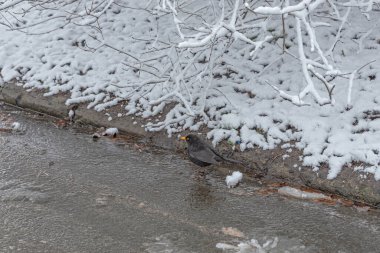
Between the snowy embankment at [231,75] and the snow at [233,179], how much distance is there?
61 cm

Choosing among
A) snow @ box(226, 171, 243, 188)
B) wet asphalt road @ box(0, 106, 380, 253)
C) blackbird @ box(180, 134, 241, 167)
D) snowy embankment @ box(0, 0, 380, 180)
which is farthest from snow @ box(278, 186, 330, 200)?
blackbird @ box(180, 134, 241, 167)

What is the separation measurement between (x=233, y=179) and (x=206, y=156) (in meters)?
0.41

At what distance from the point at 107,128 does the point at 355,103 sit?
11.2 feet

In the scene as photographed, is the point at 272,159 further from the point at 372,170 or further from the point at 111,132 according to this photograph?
the point at 111,132

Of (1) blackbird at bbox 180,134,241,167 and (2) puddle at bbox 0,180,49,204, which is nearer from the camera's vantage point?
(2) puddle at bbox 0,180,49,204

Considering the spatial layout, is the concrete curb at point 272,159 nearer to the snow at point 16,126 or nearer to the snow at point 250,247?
the snow at point 16,126

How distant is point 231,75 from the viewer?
7473 millimetres

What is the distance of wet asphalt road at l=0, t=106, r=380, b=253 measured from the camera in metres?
4.55

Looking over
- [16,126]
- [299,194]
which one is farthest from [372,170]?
[16,126]

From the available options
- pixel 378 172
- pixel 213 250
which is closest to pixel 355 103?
pixel 378 172

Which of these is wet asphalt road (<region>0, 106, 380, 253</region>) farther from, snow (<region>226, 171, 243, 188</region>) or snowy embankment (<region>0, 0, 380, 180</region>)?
snowy embankment (<region>0, 0, 380, 180</region>)

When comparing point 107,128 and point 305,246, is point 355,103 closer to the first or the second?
point 305,246

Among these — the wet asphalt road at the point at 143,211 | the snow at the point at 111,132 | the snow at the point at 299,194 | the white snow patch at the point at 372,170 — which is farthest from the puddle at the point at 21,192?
the white snow patch at the point at 372,170

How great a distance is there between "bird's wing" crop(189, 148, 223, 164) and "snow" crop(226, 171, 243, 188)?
0.25m
